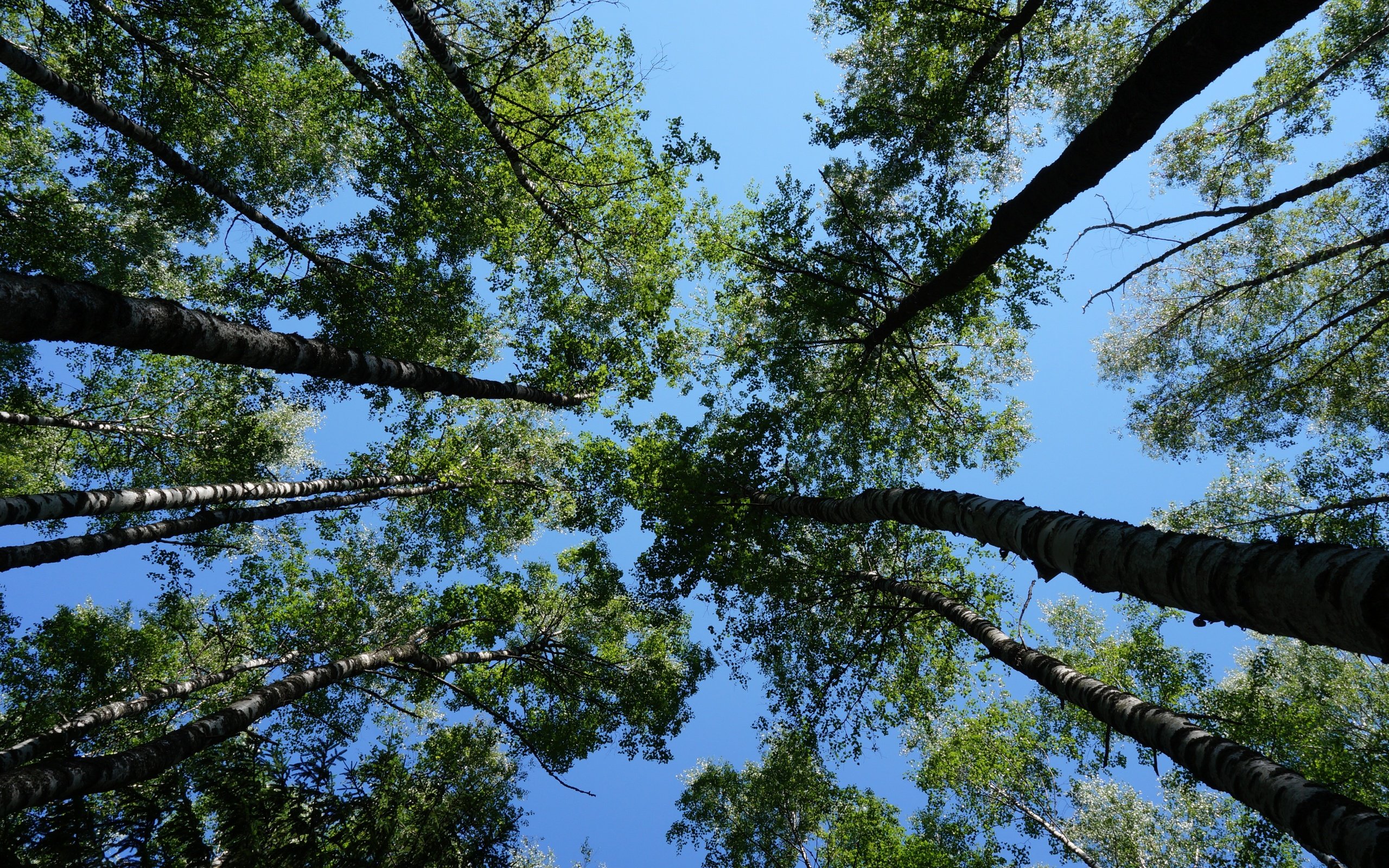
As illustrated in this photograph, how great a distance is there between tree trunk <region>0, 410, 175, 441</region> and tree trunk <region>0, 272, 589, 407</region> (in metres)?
10.1

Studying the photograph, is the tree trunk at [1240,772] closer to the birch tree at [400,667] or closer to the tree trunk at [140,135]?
the birch tree at [400,667]

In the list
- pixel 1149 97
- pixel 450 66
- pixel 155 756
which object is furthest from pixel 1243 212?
pixel 155 756

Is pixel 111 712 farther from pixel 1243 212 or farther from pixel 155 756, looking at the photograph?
pixel 1243 212

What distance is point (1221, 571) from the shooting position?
2863 millimetres

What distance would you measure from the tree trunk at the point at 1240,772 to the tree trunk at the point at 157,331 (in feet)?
28.2

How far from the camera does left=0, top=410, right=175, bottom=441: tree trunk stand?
10.9 metres

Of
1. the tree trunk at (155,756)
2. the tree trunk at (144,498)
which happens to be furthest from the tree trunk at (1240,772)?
the tree trunk at (144,498)

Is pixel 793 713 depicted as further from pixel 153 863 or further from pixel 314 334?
pixel 314 334

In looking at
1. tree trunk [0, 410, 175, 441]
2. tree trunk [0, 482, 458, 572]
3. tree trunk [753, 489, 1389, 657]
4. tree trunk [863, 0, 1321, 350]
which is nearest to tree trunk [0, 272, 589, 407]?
tree trunk [0, 482, 458, 572]

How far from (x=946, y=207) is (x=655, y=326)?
6.34 m

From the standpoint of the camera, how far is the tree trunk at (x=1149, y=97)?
3.54 meters

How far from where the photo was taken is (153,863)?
10.5ft

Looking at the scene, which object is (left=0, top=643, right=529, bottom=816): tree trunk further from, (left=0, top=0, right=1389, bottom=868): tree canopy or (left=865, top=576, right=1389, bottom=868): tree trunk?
(left=865, top=576, right=1389, bottom=868): tree trunk

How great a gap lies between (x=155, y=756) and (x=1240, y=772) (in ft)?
33.6
